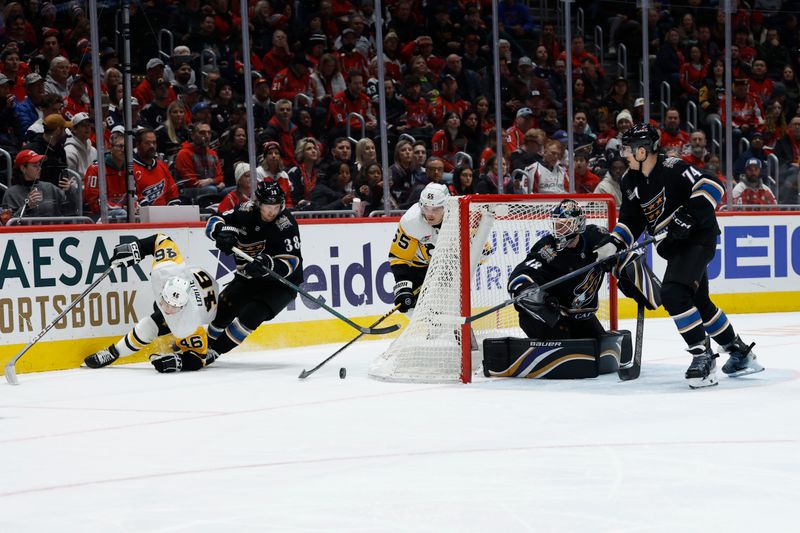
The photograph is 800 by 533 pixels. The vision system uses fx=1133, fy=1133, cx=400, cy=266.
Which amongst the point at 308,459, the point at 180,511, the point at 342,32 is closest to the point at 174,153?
the point at 342,32

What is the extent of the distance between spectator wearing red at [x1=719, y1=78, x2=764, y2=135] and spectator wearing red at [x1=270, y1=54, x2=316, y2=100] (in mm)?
3772

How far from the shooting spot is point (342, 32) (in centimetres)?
974

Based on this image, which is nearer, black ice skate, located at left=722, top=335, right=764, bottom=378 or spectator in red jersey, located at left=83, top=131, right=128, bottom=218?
black ice skate, located at left=722, top=335, right=764, bottom=378

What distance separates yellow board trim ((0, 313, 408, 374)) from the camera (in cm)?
679

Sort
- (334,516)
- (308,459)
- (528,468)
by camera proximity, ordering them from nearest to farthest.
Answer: (334,516) < (528,468) < (308,459)

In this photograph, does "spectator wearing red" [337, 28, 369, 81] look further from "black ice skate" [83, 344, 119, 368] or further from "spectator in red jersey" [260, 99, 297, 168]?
"black ice skate" [83, 344, 119, 368]

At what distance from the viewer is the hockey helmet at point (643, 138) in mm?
5656

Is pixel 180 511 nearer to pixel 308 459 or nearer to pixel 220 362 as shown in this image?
pixel 308 459

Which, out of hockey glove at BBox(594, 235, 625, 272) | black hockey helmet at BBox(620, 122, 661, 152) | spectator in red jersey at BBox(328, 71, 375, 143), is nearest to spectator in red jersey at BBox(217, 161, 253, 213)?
spectator in red jersey at BBox(328, 71, 375, 143)

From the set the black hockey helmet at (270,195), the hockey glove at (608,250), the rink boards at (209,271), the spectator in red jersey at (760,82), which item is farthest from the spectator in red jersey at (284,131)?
the spectator in red jersey at (760,82)

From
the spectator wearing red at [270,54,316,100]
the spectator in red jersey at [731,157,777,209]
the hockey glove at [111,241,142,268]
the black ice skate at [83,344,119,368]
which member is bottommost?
the black ice skate at [83,344,119,368]

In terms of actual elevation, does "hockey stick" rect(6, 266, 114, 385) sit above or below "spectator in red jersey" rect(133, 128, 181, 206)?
below

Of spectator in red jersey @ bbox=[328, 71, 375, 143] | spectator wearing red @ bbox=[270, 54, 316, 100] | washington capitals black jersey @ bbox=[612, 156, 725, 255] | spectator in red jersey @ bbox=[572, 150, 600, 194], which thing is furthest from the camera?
spectator in red jersey @ bbox=[572, 150, 600, 194]

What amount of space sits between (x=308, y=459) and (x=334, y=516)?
0.87m
